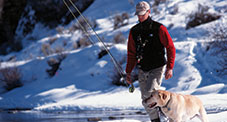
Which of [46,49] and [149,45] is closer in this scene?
[149,45]

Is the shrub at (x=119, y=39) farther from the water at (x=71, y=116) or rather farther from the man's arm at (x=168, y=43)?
the man's arm at (x=168, y=43)

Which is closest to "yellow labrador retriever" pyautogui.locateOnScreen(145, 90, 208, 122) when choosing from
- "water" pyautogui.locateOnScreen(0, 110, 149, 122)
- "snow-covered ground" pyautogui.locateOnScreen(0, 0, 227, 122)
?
"snow-covered ground" pyautogui.locateOnScreen(0, 0, 227, 122)

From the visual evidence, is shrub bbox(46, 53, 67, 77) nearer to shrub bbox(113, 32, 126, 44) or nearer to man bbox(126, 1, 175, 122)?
shrub bbox(113, 32, 126, 44)

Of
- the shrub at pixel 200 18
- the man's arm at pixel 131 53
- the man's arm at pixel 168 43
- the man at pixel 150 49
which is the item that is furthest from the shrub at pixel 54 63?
the man's arm at pixel 168 43

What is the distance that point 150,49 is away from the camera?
169 inches

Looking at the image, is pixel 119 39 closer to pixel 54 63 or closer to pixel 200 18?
pixel 54 63

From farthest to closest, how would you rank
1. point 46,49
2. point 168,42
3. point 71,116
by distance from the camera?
point 46,49 < point 71,116 < point 168,42

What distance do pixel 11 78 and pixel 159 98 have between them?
10970 millimetres

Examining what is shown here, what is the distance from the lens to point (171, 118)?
3902 millimetres

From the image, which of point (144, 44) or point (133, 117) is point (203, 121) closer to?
point (144, 44)

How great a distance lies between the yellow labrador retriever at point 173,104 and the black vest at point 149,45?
1.90ft

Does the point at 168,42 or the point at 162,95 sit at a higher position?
the point at 168,42

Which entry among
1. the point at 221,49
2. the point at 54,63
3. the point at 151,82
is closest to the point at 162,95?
the point at 151,82

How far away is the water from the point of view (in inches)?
295
